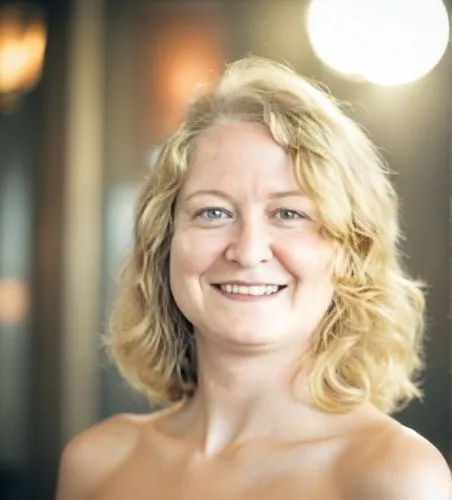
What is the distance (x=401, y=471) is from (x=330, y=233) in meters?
0.25

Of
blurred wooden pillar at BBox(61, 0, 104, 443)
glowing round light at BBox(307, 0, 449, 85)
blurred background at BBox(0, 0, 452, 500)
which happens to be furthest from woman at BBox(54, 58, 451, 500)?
blurred wooden pillar at BBox(61, 0, 104, 443)

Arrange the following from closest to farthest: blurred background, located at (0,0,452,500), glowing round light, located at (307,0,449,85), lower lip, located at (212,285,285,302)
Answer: lower lip, located at (212,285,285,302) → glowing round light, located at (307,0,449,85) → blurred background, located at (0,0,452,500)

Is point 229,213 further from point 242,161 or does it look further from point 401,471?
point 401,471

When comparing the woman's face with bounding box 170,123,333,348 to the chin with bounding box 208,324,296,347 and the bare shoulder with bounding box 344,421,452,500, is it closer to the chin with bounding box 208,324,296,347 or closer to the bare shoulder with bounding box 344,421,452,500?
the chin with bounding box 208,324,296,347

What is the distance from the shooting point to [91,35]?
1.79m

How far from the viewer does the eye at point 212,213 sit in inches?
40.4

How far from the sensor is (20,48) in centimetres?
179

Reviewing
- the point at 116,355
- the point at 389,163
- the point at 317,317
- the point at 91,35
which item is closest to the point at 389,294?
the point at 317,317

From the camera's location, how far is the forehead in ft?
3.30

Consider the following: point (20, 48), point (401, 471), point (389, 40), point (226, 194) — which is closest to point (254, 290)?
point (226, 194)

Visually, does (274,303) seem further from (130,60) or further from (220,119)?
(130,60)

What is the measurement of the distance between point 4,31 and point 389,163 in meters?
0.84

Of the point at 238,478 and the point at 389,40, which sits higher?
the point at 389,40

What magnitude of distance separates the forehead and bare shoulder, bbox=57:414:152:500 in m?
0.32
